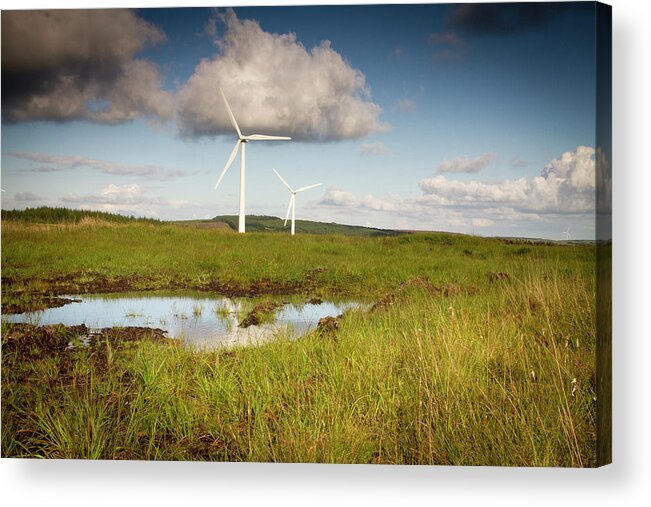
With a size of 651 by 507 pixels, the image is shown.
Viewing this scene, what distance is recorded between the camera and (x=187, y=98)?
5348 mm

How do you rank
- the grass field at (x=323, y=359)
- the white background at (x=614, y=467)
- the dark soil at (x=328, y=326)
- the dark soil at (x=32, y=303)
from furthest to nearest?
the dark soil at (x=32, y=303) → the dark soil at (x=328, y=326) → the white background at (x=614, y=467) → the grass field at (x=323, y=359)

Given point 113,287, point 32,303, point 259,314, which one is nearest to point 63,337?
point 32,303

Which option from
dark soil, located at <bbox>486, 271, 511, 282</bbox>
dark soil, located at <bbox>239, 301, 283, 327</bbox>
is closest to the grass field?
dark soil, located at <bbox>486, 271, 511, 282</bbox>

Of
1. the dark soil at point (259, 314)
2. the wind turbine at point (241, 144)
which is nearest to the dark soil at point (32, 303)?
the dark soil at point (259, 314)

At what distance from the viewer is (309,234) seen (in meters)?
5.33

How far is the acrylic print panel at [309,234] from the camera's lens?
15.7 feet

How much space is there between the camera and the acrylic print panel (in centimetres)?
478

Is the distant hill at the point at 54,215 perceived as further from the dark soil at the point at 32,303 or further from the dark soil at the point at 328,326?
the dark soil at the point at 328,326

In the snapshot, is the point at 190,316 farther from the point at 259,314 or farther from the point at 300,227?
the point at 300,227

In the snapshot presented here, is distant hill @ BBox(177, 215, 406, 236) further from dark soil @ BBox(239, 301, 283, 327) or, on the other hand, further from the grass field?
dark soil @ BBox(239, 301, 283, 327)

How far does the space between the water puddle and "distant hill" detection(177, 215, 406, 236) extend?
584 mm

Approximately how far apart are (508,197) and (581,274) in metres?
0.79

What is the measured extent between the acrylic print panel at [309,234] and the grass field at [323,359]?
2 centimetres

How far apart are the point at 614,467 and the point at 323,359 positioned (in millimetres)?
2366
